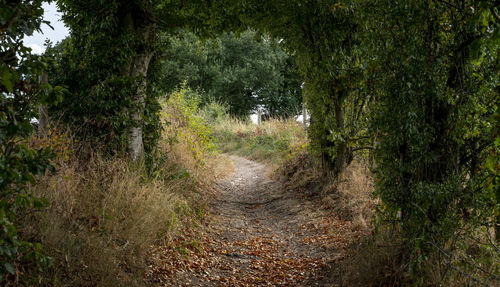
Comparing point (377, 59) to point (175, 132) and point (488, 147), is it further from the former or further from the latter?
point (175, 132)

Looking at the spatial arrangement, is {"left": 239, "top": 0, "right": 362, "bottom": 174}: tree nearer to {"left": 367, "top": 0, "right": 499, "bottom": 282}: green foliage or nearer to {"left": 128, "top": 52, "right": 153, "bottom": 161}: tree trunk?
{"left": 128, "top": 52, "right": 153, "bottom": 161}: tree trunk

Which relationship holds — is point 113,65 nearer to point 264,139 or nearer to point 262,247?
point 262,247

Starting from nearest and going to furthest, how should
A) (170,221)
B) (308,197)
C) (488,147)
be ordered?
(488,147) → (170,221) → (308,197)

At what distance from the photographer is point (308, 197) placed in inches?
361

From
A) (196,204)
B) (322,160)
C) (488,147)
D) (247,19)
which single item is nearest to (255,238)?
(196,204)

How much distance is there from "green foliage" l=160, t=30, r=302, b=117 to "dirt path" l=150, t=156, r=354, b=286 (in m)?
23.2

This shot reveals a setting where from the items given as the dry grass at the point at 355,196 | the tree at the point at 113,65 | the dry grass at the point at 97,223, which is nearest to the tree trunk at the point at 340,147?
the dry grass at the point at 355,196

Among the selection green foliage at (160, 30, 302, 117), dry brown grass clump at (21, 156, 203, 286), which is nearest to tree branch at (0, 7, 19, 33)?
dry brown grass clump at (21, 156, 203, 286)

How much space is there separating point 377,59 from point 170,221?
383 cm

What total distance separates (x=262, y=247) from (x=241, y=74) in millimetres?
28065

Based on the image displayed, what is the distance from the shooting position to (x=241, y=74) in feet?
109

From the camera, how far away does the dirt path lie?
16.6ft

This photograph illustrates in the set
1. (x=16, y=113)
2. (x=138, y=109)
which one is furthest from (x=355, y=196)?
(x=16, y=113)

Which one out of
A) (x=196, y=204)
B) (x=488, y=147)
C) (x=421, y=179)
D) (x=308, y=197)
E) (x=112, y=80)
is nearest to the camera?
(x=488, y=147)
